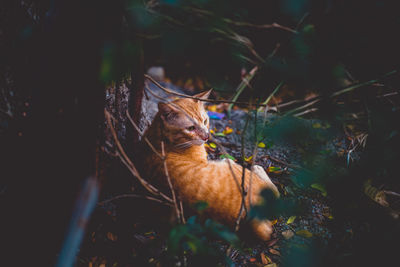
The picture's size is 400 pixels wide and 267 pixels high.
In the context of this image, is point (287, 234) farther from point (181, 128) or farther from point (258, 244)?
point (181, 128)

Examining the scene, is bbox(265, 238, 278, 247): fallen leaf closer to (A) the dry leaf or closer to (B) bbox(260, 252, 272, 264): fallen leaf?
(B) bbox(260, 252, 272, 264): fallen leaf

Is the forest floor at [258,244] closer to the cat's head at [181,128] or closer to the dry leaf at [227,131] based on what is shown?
the cat's head at [181,128]

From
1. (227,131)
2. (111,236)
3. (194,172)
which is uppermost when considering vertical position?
(194,172)

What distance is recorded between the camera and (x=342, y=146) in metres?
3.10

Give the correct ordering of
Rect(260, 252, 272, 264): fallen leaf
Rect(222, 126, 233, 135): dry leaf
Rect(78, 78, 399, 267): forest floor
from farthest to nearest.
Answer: Rect(222, 126, 233, 135): dry leaf, Rect(260, 252, 272, 264): fallen leaf, Rect(78, 78, 399, 267): forest floor

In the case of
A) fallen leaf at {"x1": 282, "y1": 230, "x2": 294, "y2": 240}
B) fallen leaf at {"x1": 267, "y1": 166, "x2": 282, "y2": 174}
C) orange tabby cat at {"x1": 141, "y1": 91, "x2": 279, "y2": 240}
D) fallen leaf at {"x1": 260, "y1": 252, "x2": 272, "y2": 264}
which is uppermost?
orange tabby cat at {"x1": 141, "y1": 91, "x2": 279, "y2": 240}

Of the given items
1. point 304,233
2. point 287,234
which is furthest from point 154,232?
point 304,233

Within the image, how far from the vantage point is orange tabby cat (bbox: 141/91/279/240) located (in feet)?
4.89

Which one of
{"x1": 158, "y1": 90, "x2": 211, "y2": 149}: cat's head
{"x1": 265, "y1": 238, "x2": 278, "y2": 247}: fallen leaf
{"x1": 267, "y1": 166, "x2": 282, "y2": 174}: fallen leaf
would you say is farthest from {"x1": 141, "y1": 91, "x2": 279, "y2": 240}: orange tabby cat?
{"x1": 267, "y1": 166, "x2": 282, "y2": 174}: fallen leaf

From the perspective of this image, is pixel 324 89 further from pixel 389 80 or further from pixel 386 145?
pixel 389 80

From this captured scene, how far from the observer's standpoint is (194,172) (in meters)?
1.64

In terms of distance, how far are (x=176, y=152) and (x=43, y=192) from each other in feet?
3.50

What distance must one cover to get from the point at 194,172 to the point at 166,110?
64 cm

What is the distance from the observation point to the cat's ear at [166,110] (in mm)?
1975
